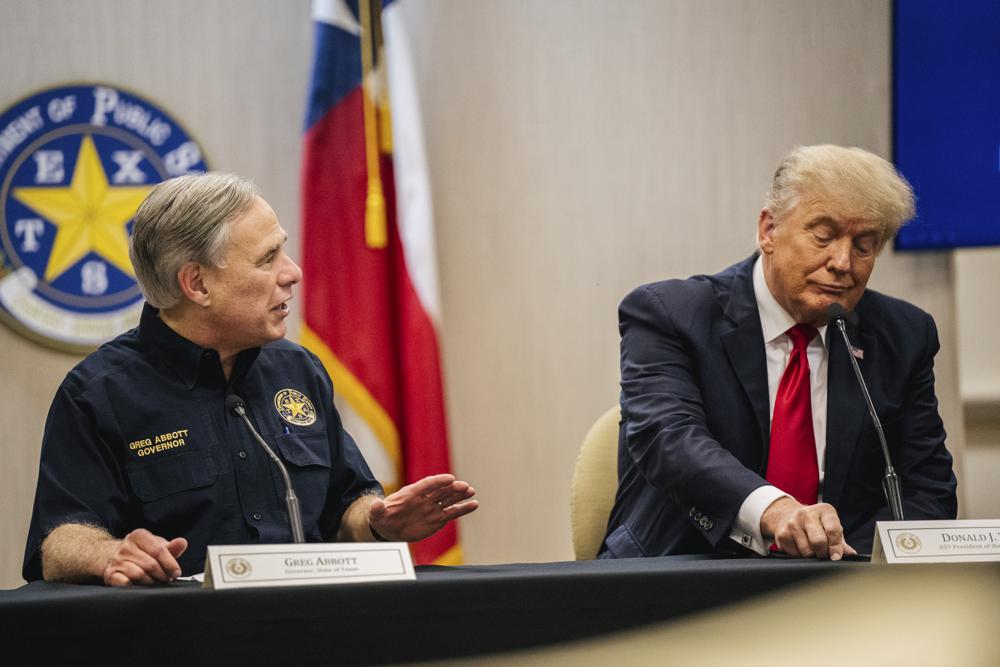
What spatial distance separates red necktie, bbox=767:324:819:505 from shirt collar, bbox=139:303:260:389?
1042mm

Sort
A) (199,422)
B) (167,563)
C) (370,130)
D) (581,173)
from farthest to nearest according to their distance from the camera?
(581,173)
(370,130)
(199,422)
(167,563)

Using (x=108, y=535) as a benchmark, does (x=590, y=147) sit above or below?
above

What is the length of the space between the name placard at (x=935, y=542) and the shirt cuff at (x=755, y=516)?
31 centimetres

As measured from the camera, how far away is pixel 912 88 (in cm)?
351

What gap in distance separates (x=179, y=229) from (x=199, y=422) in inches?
13.1

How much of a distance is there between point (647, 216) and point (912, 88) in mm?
902

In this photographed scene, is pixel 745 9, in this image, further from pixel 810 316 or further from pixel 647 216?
pixel 810 316

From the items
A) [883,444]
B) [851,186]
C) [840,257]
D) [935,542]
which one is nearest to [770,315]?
[840,257]

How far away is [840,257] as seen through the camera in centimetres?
214

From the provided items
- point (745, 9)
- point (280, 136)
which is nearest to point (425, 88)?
point (280, 136)

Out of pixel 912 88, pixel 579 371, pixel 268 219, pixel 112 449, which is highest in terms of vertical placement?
Answer: pixel 912 88

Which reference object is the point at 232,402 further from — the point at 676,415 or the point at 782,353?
the point at 782,353

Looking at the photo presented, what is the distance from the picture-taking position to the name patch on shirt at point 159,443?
73.7 inches

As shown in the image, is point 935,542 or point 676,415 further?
point 676,415
